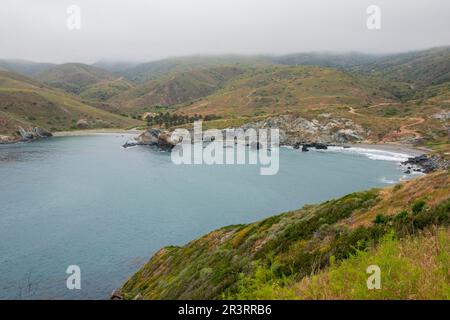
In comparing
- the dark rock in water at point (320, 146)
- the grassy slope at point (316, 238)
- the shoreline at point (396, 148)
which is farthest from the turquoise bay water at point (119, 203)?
the grassy slope at point (316, 238)

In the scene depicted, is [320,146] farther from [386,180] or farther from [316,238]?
[316,238]

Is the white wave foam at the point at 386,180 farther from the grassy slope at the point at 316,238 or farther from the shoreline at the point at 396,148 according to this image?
the grassy slope at the point at 316,238

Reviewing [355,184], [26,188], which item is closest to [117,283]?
[26,188]

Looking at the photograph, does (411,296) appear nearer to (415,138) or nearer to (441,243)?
(441,243)

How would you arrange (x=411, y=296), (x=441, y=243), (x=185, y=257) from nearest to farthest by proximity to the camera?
(x=411, y=296)
(x=441, y=243)
(x=185, y=257)

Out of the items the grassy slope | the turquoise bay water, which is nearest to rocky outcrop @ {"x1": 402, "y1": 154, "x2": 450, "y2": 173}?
the turquoise bay water

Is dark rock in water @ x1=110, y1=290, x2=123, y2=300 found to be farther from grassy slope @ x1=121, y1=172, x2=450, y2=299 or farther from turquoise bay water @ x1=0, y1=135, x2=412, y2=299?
grassy slope @ x1=121, y1=172, x2=450, y2=299

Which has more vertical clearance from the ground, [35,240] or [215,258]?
[215,258]
